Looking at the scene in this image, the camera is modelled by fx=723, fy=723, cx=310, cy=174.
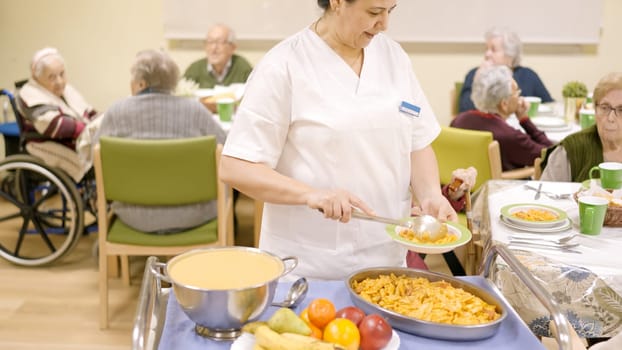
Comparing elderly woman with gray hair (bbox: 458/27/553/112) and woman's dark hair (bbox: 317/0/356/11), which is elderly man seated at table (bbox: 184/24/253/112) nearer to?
elderly woman with gray hair (bbox: 458/27/553/112)

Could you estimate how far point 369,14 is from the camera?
1.50 metres

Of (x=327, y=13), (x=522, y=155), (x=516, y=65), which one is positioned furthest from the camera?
(x=516, y=65)

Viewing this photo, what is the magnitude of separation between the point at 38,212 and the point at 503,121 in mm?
2300

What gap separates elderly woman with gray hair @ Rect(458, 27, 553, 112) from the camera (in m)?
4.32

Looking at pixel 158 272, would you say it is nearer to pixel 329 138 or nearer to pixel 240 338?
pixel 240 338

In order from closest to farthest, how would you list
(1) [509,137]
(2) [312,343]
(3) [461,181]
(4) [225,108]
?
(2) [312,343]
(3) [461,181]
(1) [509,137]
(4) [225,108]

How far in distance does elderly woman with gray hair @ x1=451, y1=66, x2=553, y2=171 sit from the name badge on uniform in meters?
1.66

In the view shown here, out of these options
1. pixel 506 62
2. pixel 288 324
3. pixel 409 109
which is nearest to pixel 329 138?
pixel 409 109

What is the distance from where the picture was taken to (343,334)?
114 cm

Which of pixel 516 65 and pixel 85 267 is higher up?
pixel 516 65

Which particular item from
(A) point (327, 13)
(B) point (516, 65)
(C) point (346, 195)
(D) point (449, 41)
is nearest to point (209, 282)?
(C) point (346, 195)

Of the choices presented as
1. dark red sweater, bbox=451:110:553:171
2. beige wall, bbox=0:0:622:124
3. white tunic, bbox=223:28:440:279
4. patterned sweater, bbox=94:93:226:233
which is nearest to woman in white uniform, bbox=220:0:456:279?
white tunic, bbox=223:28:440:279

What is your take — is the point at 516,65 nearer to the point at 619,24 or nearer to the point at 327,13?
the point at 619,24

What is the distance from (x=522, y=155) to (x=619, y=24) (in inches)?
93.2
